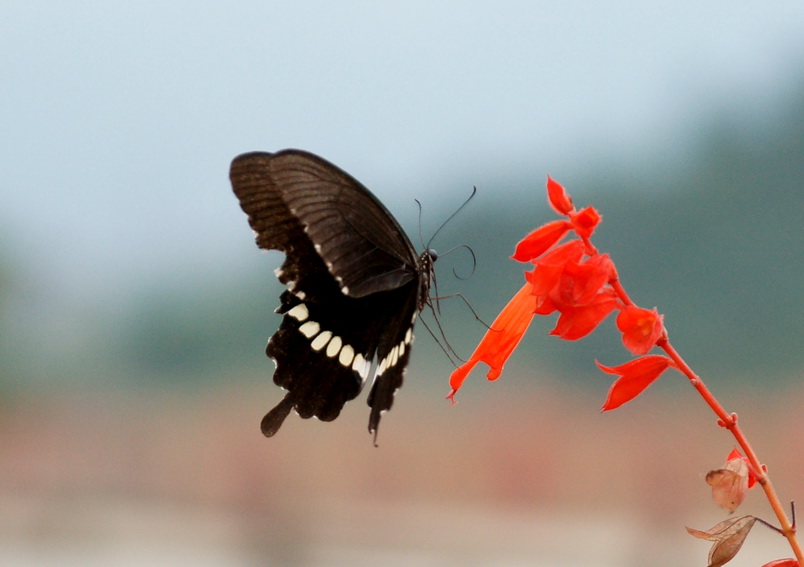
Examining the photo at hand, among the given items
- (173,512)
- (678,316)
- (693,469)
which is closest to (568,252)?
(693,469)

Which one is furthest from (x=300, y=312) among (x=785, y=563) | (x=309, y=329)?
(x=785, y=563)

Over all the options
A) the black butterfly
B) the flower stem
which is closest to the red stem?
the flower stem

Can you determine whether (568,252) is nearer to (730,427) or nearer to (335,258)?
(730,427)

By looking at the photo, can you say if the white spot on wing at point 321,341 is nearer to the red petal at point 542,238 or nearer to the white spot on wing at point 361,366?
the white spot on wing at point 361,366

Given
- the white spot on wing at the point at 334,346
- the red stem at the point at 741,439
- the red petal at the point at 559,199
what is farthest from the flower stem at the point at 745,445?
the white spot on wing at the point at 334,346

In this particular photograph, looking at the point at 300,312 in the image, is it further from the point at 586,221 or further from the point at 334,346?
the point at 586,221
